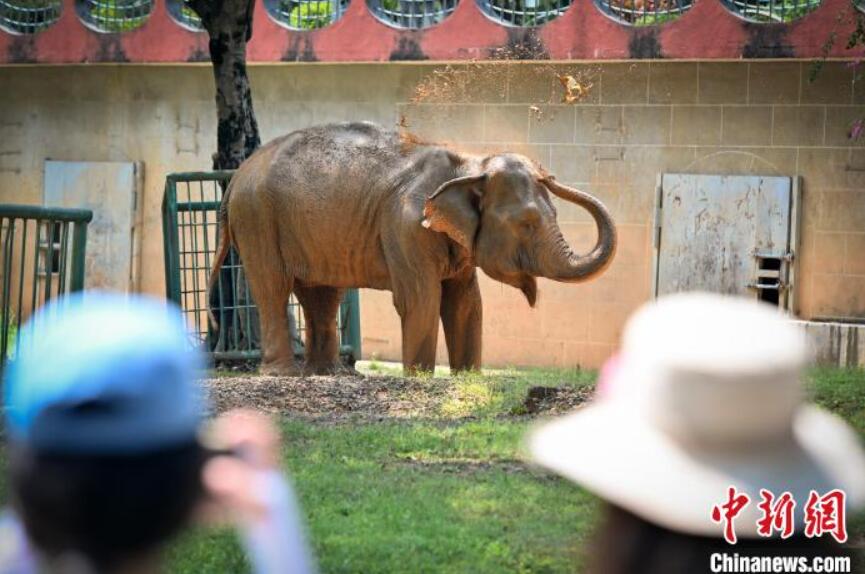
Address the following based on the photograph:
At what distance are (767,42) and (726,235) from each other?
2088mm

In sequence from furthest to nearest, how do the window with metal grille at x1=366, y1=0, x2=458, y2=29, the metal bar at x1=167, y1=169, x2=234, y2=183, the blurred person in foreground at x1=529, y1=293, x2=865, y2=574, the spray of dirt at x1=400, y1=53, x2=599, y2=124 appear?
the window with metal grille at x1=366, y1=0, x2=458, y2=29 < the spray of dirt at x1=400, y1=53, x2=599, y2=124 < the metal bar at x1=167, y1=169, x2=234, y2=183 < the blurred person in foreground at x1=529, y1=293, x2=865, y2=574

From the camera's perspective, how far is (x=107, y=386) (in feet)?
7.14

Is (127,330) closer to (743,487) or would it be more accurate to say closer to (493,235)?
(743,487)

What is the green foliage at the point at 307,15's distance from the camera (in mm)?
17984

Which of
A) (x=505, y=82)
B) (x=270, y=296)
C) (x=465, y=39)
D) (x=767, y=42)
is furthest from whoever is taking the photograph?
(x=505, y=82)

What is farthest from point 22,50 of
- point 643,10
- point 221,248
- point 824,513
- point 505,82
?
point 824,513

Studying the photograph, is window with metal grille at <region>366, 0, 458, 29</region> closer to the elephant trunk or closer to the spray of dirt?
the spray of dirt

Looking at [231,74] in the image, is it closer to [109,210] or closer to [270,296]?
[270,296]

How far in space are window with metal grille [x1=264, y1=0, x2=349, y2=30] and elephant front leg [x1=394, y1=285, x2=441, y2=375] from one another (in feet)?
21.2

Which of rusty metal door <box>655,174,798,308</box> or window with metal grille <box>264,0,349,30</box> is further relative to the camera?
window with metal grille <box>264,0,349,30</box>

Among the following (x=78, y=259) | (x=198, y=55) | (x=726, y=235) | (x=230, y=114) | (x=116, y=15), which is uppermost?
(x=116, y=15)

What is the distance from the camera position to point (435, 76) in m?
17.6

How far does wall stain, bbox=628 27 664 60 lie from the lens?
16.2 m

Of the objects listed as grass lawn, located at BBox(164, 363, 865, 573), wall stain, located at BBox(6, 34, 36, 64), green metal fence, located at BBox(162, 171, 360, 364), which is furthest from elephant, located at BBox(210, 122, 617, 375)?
wall stain, located at BBox(6, 34, 36, 64)
